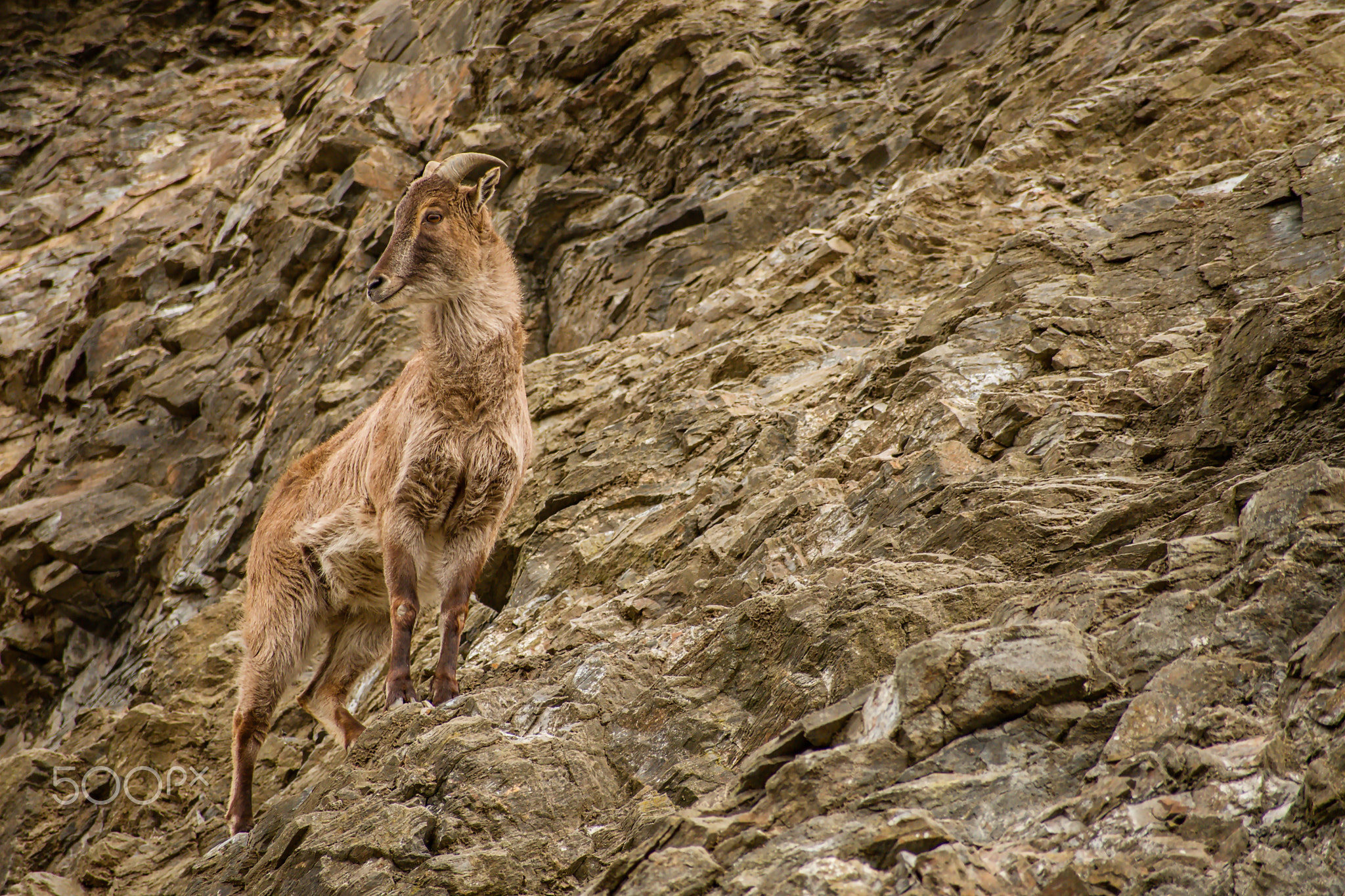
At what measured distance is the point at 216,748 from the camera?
8742mm

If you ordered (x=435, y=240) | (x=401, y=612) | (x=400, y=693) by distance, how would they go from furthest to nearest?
(x=435, y=240) → (x=401, y=612) → (x=400, y=693)

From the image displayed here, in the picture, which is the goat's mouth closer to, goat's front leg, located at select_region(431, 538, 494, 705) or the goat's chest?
the goat's chest

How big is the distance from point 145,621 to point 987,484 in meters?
10.4

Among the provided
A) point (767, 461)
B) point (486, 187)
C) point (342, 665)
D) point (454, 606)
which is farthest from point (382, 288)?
point (767, 461)

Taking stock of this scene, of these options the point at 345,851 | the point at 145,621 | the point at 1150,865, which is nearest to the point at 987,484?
the point at 1150,865

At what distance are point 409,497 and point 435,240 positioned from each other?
6.38ft

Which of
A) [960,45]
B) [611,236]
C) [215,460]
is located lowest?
[215,460]

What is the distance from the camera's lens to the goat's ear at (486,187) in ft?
24.3

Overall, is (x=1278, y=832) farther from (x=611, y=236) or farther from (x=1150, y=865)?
(x=611, y=236)

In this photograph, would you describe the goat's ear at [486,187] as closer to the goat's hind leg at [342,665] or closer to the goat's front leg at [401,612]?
the goat's front leg at [401,612]

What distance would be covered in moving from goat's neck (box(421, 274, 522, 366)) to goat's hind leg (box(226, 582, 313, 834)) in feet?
Answer: 6.68

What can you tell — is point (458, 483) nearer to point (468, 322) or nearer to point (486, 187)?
point (468, 322)

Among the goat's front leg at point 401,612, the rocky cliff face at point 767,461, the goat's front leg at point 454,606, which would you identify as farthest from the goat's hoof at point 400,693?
the rocky cliff face at point 767,461

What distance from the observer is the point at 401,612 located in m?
6.27
